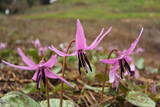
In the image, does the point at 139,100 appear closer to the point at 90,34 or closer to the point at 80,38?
the point at 80,38

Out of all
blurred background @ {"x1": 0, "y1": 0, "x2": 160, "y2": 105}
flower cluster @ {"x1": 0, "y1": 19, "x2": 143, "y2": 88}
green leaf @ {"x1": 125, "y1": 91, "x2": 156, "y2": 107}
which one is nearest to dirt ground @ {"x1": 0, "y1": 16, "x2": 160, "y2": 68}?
blurred background @ {"x1": 0, "y1": 0, "x2": 160, "y2": 105}

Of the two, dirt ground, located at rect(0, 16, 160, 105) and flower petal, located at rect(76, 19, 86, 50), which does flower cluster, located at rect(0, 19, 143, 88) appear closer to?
flower petal, located at rect(76, 19, 86, 50)

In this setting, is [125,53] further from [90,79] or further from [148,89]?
[148,89]

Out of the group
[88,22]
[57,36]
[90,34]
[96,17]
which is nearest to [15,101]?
[57,36]

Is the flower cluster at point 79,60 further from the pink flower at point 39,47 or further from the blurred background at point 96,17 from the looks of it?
the blurred background at point 96,17

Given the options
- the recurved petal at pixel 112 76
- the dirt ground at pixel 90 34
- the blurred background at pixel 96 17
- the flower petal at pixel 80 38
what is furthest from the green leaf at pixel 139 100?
the blurred background at pixel 96 17

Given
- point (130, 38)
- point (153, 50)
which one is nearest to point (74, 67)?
point (153, 50)
